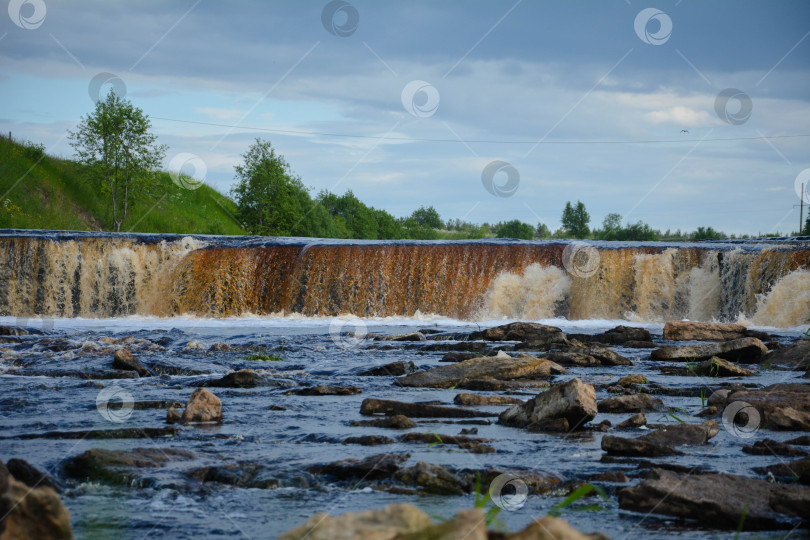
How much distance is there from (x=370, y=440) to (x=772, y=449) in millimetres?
3479

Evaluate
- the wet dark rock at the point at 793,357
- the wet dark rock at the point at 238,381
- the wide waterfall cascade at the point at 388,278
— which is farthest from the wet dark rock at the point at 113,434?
the wide waterfall cascade at the point at 388,278

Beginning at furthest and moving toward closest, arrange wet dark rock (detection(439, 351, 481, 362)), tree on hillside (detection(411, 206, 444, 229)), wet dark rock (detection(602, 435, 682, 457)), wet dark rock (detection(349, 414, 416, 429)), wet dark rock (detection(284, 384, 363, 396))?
1. tree on hillside (detection(411, 206, 444, 229))
2. wet dark rock (detection(439, 351, 481, 362))
3. wet dark rock (detection(284, 384, 363, 396))
4. wet dark rock (detection(349, 414, 416, 429))
5. wet dark rock (detection(602, 435, 682, 457))

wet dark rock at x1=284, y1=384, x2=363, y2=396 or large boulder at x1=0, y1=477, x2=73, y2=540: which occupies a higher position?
large boulder at x1=0, y1=477, x2=73, y2=540

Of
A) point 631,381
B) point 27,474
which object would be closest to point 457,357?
point 631,381

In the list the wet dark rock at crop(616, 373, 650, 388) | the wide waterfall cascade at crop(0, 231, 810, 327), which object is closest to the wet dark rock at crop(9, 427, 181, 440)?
the wet dark rock at crop(616, 373, 650, 388)

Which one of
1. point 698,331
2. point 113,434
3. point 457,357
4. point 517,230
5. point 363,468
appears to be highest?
point 517,230

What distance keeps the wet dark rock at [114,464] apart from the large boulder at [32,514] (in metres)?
2.58

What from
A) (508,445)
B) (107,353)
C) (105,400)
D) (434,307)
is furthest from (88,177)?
(508,445)

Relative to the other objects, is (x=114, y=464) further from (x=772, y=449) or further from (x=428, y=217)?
(x=428, y=217)

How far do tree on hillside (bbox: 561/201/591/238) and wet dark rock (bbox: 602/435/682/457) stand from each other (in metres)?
64.1

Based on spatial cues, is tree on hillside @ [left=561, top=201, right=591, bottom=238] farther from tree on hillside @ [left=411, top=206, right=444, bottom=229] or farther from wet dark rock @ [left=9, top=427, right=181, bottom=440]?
wet dark rock @ [left=9, top=427, right=181, bottom=440]

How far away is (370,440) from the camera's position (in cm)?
739

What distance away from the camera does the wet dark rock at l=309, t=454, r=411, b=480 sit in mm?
6078

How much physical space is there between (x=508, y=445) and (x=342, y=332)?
15693mm
